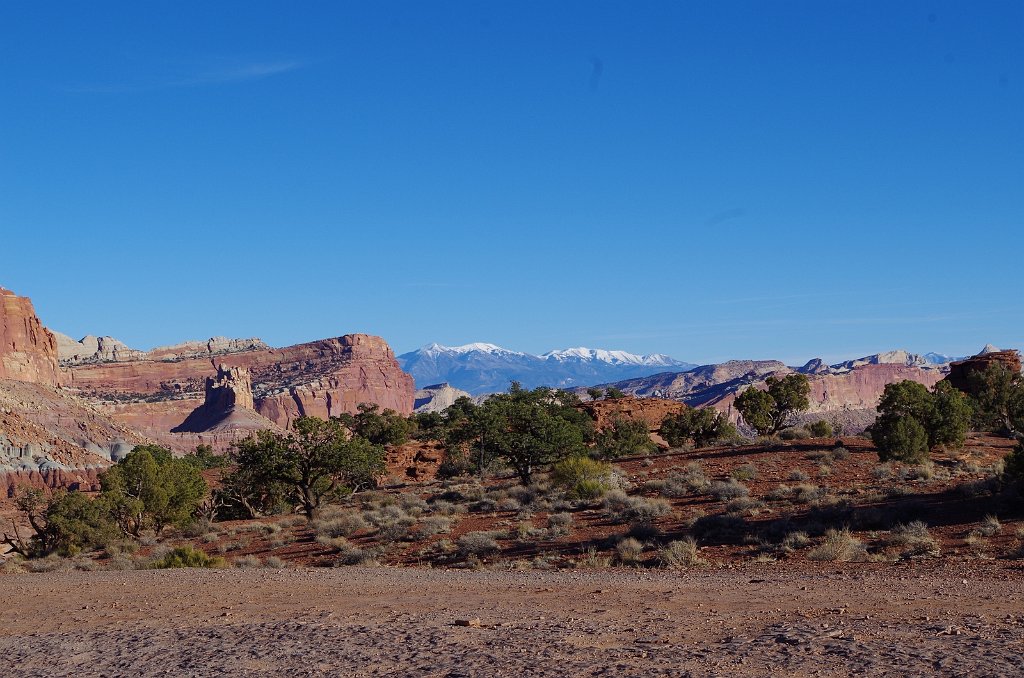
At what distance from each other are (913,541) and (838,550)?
1656mm

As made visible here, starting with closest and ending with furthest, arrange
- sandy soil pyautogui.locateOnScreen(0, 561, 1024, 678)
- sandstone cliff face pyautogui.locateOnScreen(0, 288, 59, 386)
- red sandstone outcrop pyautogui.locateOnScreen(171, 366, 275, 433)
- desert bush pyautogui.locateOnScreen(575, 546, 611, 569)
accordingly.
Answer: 1. sandy soil pyautogui.locateOnScreen(0, 561, 1024, 678)
2. desert bush pyautogui.locateOnScreen(575, 546, 611, 569)
3. sandstone cliff face pyautogui.locateOnScreen(0, 288, 59, 386)
4. red sandstone outcrop pyautogui.locateOnScreen(171, 366, 275, 433)

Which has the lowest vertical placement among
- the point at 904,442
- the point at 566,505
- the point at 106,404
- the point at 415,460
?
the point at 566,505

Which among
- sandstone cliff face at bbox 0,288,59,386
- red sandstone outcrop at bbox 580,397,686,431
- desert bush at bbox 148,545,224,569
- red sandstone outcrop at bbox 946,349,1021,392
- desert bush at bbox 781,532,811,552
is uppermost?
sandstone cliff face at bbox 0,288,59,386

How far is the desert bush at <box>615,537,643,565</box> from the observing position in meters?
18.8

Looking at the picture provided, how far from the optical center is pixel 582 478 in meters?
33.0

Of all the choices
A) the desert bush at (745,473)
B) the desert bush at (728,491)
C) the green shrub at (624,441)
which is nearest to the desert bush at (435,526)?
the desert bush at (728,491)

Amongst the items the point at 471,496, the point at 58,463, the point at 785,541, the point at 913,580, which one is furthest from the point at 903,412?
the point at 58,463

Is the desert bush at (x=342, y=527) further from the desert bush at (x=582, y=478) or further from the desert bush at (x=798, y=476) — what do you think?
the desert bush at (x=798, y=476)

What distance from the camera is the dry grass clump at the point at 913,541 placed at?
56.6ft

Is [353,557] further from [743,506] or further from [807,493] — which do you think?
[807,493]

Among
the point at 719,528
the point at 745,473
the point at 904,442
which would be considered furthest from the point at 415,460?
the point at 719,528

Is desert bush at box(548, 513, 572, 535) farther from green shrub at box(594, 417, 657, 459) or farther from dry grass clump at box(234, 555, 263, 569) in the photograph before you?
green shrub at box(594, 417, 657, 459)

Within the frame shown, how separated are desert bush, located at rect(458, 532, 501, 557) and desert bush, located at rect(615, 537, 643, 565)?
3078 millimetres

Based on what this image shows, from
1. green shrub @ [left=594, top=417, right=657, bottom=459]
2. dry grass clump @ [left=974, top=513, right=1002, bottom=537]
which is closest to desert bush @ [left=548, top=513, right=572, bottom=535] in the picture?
dry grass clump @ [left=974, top=513, right=1002, bottom=537]
